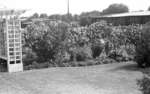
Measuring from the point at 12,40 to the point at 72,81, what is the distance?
3118mm

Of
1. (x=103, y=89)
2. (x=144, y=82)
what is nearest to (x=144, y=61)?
(x=103, y=89)

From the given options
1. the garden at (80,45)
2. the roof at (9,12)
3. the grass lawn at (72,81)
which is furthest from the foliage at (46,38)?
the roof at (9,12)

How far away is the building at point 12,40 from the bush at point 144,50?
441 cm

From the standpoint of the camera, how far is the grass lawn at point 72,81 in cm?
612

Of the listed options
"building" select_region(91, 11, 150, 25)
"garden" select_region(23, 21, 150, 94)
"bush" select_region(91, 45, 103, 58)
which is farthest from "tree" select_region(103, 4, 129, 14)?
"bush" select_region(91, 45, 103, 58)

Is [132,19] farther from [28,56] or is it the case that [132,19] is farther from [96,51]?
[28,56]

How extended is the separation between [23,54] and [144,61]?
473cm

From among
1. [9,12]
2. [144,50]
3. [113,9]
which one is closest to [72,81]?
[144,50]

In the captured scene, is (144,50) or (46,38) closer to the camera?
(144,50)

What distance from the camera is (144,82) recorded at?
326 centimetres

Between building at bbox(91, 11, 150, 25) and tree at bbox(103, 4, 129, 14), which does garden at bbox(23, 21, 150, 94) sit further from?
tree at bbox(103, 4, 129, 14)

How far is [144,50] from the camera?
8.89 m

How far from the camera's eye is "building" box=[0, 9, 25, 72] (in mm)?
8727

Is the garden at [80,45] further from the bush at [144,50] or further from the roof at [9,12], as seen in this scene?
the roof at [9,12]
